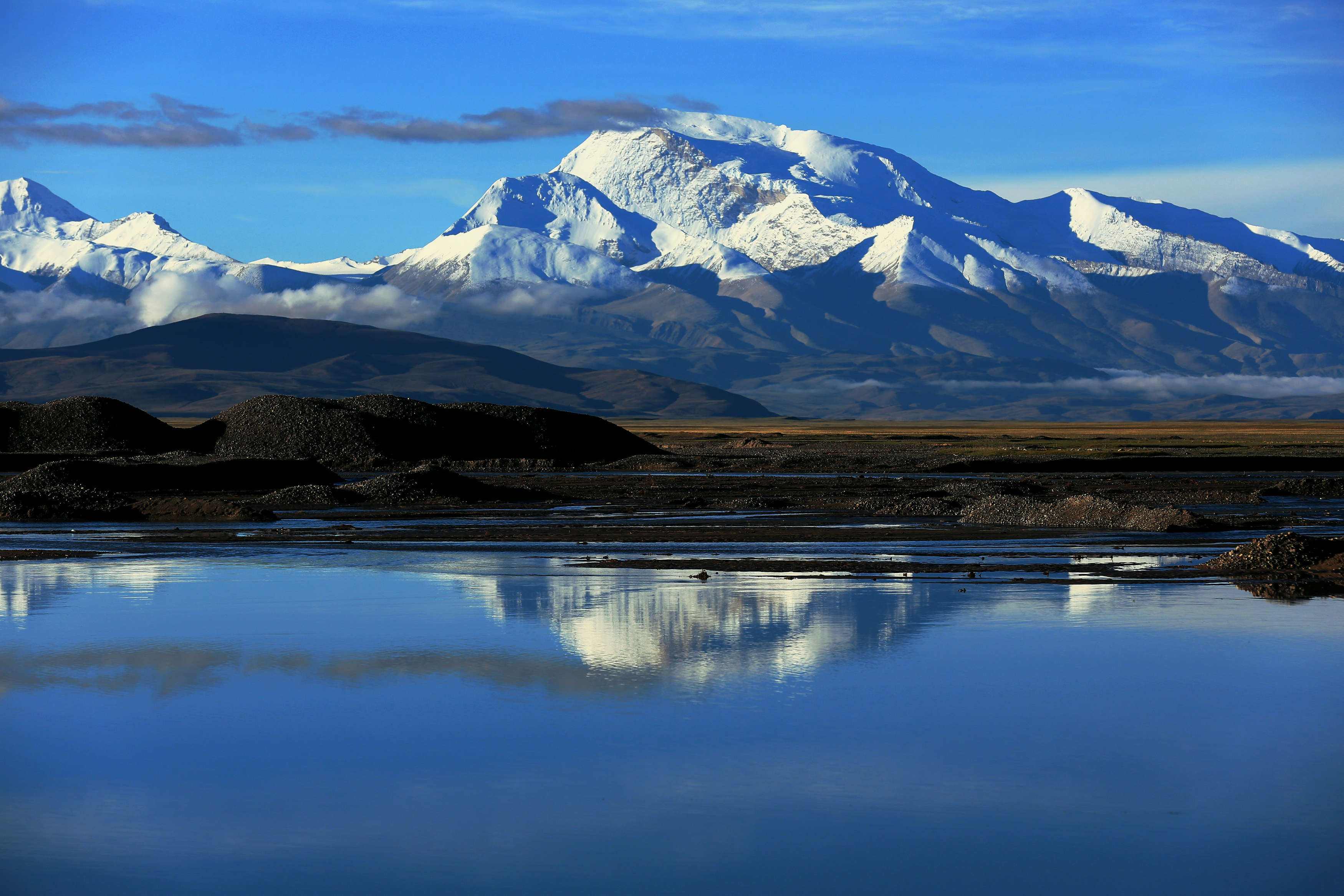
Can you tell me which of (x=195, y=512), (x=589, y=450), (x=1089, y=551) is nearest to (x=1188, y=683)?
(x=1089, y=551)

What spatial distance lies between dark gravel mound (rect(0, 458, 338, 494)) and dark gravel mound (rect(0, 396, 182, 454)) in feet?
77.9

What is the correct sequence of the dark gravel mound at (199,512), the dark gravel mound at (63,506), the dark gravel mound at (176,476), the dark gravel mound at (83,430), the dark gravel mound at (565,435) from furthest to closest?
1. the dark gravel mound at (565,435)
2. the dark gravel mound at (83,430)
3. the dark gravel mound at (176,476)
4. the dark gravel mound at (63,506)
5. the dark gravel mound at (199,512)

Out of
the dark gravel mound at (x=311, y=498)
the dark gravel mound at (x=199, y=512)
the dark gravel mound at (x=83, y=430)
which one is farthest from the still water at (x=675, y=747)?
the dark gravel mound at (x=83, y=430)

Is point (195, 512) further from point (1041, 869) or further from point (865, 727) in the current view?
point (1041, 869)

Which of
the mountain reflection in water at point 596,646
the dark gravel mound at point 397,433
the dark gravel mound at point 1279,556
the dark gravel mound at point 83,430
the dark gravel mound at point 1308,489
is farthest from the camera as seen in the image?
the dark gravel mound at point 83,430

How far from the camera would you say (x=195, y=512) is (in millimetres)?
50688

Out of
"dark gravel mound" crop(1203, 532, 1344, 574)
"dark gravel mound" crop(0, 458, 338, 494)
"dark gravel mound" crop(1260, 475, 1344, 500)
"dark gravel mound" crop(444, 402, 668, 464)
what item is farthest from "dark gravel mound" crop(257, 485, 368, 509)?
"dark gravel mound" crop(444, 402, 668, 464)

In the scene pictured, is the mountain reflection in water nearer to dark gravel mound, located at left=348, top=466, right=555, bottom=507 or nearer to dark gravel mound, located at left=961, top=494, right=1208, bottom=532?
dark gravel mound, located at left=961, top=494, right=1208, bottom=532

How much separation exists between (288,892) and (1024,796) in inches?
237

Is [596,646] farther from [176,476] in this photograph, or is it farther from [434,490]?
[176,476]

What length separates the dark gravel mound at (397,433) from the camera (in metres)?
89.3

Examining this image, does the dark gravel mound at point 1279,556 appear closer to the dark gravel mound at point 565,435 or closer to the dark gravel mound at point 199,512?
the dark gravel mound at point 199,512

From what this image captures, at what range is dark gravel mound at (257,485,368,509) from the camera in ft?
182

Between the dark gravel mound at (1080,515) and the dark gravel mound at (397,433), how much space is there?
153ft
